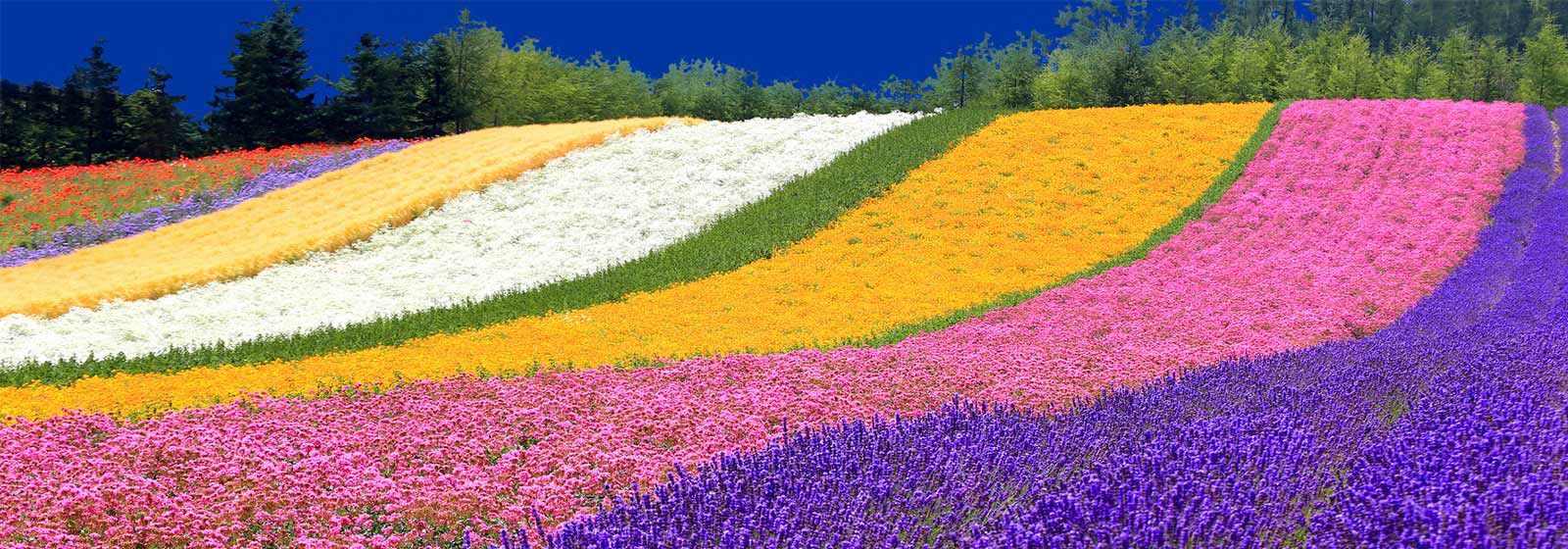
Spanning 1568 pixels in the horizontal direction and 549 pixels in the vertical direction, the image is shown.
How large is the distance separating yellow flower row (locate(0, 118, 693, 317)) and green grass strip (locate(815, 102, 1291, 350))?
13290 millimetres

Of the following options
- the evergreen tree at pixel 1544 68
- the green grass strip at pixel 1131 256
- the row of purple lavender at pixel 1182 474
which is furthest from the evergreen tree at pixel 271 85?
the evergreen tree at pixel 1544 68

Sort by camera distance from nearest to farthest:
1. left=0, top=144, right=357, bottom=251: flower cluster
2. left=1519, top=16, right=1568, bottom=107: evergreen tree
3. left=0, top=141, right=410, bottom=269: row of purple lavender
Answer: left=0, top=141, right=410, bottom=269: row of purple lavender → left=0, top=144, right=357, bottom=251: flower cluster → left=1519, top=16, right=1568, bottom=107: evergreen tree

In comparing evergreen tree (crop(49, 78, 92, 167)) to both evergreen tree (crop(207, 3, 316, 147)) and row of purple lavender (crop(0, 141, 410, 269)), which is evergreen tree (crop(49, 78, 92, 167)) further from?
row of purple lavender (crop(0, 141, 410, 269))

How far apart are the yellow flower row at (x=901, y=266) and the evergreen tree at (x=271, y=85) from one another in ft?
80.7

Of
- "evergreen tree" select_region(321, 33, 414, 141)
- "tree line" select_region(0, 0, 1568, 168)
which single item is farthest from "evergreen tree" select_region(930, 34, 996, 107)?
"evergreen tree" select_region(321, 33, 414, 141)

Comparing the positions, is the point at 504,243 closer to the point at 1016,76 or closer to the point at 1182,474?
the point at 1182,474

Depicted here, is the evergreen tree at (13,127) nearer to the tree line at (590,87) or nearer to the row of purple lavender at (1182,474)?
the tree line at (590,87)

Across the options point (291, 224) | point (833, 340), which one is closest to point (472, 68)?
point (291, 224)

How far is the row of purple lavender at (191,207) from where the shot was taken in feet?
86.3

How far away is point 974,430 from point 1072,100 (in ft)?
140

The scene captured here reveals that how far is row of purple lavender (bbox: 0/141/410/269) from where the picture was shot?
26.3 meters

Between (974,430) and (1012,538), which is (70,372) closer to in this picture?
(974,430)

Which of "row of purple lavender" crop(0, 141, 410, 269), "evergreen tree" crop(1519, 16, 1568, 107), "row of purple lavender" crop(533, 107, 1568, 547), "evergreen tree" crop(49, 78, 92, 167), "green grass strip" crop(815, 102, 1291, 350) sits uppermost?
"evergreen tree" crop(49, 78, 92, 167)

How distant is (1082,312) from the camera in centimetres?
1512
